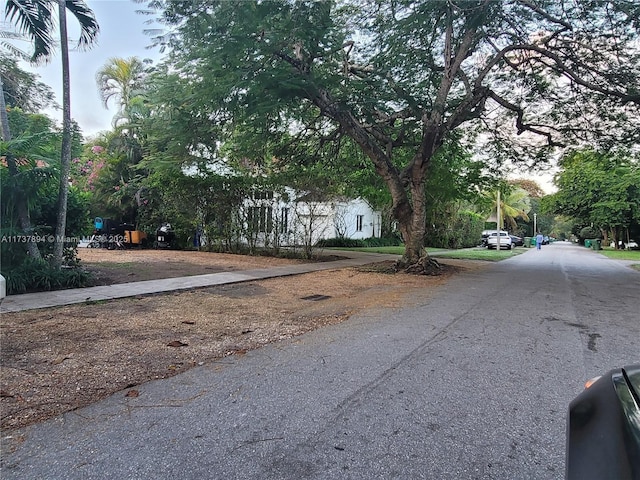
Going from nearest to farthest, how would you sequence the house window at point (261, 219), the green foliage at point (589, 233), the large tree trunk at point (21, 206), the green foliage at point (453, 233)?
the large tree trunk at point (21, 206), the house window at point (261, 219), the green foliage at point (453, 233), the green foliage at point (589, 233)

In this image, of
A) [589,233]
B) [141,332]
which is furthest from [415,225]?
[589,233]

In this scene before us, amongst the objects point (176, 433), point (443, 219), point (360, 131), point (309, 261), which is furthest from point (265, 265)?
point (443, 219)

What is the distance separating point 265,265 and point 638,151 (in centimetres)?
1364

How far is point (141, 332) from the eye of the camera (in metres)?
5.31

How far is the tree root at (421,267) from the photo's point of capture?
512 inches

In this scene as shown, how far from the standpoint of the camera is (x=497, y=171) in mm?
15930

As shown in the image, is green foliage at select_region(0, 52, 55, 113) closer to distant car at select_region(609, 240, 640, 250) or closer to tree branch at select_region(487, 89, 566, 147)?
tree branch at select_region(487, 89, 566, 147)

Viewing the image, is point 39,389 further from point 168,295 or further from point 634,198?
point 634,198

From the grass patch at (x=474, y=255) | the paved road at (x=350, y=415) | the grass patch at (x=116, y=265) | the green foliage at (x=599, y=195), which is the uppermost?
the green foliage at (x=599, y=195)

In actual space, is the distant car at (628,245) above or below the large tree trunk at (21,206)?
below

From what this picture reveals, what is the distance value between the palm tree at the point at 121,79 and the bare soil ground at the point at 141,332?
16.7 meters

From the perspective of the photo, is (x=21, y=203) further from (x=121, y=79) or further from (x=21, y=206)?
(x=121, y=79)

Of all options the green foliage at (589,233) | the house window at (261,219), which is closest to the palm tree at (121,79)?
the house window at (261,219)

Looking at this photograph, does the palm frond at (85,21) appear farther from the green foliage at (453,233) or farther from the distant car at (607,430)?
the green foliage at (453,233)
